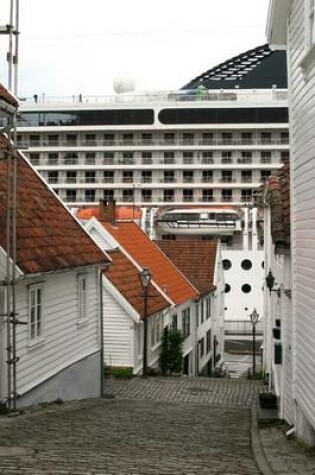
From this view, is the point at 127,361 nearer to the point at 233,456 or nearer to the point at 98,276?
the point at 98,276

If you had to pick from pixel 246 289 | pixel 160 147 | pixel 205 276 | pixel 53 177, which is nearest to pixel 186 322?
pixel 205 276

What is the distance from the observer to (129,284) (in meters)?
23.0

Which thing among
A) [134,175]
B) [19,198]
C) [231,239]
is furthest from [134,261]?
[134,175]

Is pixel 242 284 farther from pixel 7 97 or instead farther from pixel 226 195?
pixel 7 97

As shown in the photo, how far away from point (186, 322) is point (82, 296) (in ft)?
47.0

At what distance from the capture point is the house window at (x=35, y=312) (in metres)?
12.0

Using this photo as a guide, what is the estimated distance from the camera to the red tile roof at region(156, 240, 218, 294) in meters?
34.2

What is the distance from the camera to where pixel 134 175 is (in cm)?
6450

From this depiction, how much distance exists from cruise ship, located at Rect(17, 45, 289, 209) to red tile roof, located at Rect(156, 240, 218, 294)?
2713 centimetres

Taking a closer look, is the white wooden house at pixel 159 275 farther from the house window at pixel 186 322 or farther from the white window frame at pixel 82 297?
the white window frame at pixel 82 297

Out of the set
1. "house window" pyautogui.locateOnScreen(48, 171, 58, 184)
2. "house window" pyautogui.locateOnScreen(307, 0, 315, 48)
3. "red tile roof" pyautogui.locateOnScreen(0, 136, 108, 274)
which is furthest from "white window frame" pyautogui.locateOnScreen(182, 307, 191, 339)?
"house window" pyautogui.locateOnScreen(48, 171, 58, 184)

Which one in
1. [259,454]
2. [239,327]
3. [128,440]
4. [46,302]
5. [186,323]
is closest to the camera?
[259,454]

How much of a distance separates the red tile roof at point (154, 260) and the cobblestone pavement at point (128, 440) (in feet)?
40.9

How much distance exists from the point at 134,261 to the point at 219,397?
379 inches
